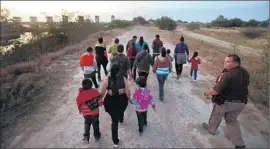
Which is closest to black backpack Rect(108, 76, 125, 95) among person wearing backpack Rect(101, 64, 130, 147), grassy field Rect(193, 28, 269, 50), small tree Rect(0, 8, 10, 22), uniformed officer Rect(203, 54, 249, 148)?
person wearing backpack Rect(101, 64, 130, 147)

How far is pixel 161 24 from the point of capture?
67.7 m

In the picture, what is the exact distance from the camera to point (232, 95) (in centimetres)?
521

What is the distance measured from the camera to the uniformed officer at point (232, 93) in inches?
201

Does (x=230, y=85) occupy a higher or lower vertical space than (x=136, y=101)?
higher

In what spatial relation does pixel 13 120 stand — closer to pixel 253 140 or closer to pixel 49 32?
pixel 253 140

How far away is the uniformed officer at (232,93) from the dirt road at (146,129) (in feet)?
1.48

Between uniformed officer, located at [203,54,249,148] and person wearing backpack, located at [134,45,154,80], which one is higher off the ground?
person wearing backpack, located at [134,45,154,80]

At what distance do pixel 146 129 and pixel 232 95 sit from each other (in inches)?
87.5

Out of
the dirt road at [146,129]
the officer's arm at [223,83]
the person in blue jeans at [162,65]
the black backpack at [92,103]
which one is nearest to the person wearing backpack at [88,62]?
the dirt road at [146,129]

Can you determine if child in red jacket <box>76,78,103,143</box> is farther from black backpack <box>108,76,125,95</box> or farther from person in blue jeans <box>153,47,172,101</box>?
person in blue jeans <box>153,47,172,101</box>

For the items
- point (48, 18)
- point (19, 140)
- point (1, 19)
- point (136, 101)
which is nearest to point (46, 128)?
point (19, 140)

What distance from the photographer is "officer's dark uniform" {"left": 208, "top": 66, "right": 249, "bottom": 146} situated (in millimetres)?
5105

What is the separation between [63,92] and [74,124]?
290 cm

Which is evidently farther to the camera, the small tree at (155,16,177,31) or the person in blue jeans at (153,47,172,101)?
the small tree at (155,16,177,31)
